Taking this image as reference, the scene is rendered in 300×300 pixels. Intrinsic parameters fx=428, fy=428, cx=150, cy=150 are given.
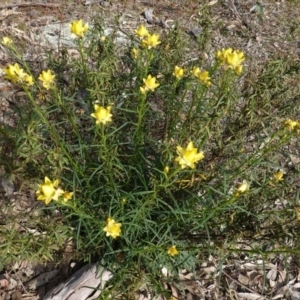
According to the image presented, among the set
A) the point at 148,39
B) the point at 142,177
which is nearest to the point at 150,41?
the point at 148,39

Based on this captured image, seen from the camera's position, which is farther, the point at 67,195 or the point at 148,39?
the point at 148,39

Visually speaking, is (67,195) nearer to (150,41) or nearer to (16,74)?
(16,74)

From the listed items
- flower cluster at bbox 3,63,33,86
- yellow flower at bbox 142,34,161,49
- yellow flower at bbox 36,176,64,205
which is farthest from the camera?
yellow flower at bbox 142,34,161,49

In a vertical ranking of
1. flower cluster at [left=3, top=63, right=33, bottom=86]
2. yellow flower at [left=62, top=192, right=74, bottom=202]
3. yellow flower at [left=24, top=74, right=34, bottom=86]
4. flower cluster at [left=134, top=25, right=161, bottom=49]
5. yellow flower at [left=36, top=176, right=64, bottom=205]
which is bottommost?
yellow flower at [left=62, top=192, right=74, bottom=202]

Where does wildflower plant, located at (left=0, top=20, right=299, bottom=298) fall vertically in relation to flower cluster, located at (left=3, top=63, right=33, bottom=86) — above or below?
below

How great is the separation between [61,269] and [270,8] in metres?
3.70

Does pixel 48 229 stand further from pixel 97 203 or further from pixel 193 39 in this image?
pixel 193 39

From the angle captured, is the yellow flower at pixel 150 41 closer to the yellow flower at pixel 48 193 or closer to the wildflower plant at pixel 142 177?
the wildflower plant at pixel 142 177

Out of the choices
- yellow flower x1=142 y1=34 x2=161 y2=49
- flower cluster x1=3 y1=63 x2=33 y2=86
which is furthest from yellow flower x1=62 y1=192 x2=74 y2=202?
yellow flower x1=142 y1=34 x2=161 y2=49

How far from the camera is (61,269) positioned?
8.90 ft

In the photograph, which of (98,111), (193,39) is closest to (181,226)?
(98,111)

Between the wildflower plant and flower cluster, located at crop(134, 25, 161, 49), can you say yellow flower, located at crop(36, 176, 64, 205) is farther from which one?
flower cluster, located at crop(134, 25, 161, 49)

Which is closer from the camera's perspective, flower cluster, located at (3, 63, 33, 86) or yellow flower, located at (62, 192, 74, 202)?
yellow flower, located at (62, 192, 74, 202)

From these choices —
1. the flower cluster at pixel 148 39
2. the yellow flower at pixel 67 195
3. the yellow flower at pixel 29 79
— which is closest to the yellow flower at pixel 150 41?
the flower cluster at pixel 148 39
